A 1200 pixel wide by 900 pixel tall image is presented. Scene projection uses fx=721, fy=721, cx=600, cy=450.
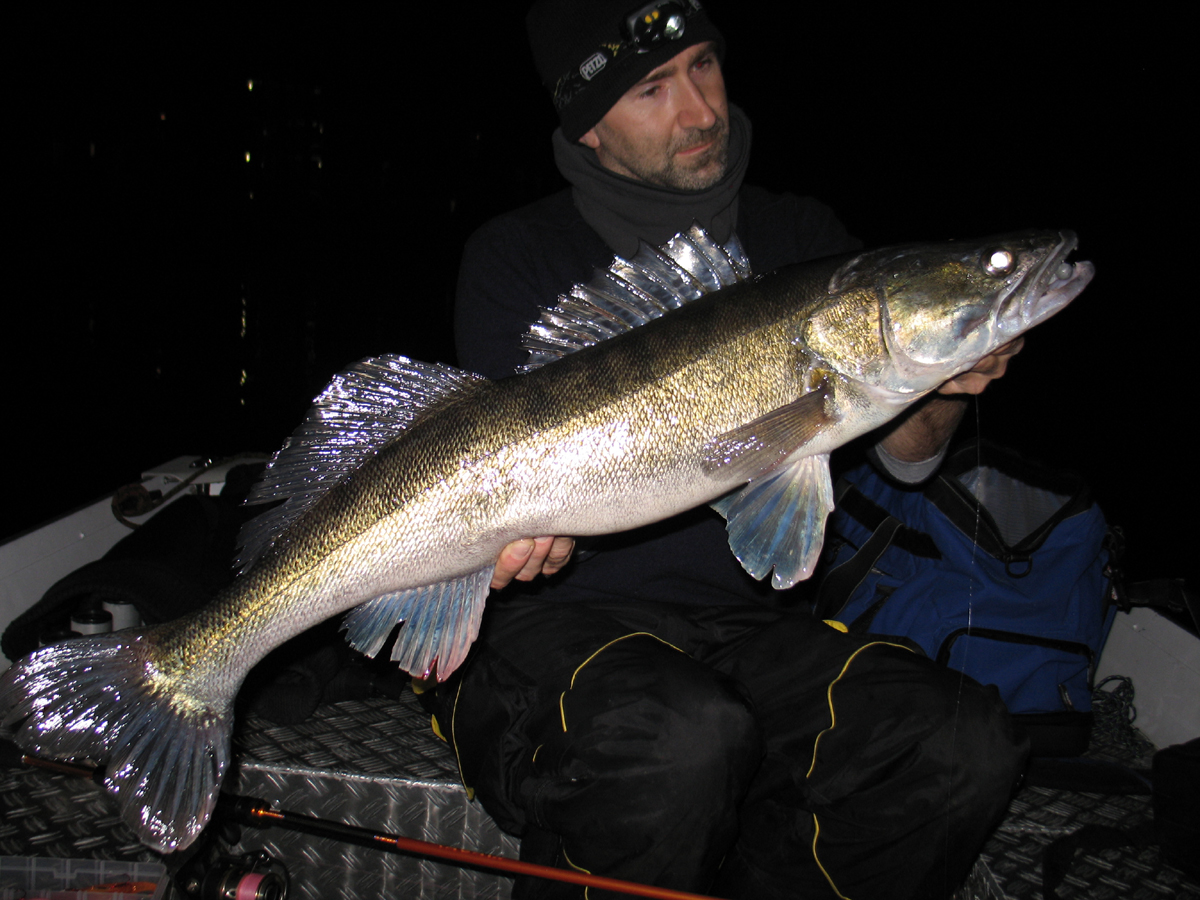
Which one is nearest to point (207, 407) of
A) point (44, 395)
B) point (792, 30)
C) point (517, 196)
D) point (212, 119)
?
point (44, 395)

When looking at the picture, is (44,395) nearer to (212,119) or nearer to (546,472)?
(212,119)

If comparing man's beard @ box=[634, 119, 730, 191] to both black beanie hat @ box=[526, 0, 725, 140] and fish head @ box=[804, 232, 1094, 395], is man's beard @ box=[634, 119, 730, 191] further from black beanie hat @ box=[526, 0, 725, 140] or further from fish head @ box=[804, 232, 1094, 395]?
fish head @ box=[804, 232, 1094, 395]

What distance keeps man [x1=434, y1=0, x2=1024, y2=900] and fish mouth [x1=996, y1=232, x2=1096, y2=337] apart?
0.17m

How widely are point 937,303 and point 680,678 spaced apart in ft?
3.55

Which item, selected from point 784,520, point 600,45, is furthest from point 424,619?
point 600,45

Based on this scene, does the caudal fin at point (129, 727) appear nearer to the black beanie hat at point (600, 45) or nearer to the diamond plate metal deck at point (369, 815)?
the diamond plate metal deck at point (369, 815)

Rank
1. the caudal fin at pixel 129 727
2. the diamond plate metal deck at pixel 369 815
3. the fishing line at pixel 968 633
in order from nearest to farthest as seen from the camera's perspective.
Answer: the caudal fin at pixel 129 727 < the fishing line at pixel 968 633 < the diamond plate metal deck at pixel 369 815

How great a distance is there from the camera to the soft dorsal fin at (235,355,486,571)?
5.91 ft

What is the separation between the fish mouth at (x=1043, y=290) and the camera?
1.62m

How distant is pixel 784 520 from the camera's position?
179 cm

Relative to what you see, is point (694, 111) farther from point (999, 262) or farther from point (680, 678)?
point (680, 678)

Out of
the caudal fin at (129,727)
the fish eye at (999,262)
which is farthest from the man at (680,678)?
the caudal fin at (129,727)

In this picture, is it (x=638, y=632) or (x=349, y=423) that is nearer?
(x=349, y=423)

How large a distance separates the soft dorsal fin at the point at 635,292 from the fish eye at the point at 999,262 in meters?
0.54
